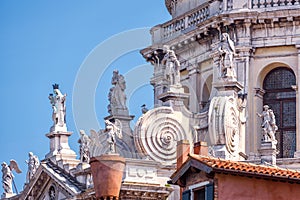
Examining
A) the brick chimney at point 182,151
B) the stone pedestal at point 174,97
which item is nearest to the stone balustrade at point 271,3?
the stone pedestal at point 174,97

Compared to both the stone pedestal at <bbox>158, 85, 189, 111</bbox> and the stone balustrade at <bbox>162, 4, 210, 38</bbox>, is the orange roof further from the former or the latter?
the stone balustrade at <bbox>162, 4, 210, 38</bbox>

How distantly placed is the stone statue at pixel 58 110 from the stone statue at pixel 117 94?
489cm

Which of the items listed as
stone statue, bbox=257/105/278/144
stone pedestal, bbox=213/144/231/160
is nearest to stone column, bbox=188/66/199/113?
stone statue, bbox=257/105/278/144

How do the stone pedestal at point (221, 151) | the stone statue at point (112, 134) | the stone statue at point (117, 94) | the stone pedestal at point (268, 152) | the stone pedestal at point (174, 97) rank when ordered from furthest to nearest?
1. the stone statue at point (117, 94)
2. the stone pedestal at point (174, 97)
3. the stone statue at point (112, 134)
4. the stone pedestal at point (221, 151)
5. the stone pedestal at point (268, 152)

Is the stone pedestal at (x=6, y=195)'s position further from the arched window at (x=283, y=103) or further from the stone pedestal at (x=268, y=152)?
the stone pedestal at (x=268, y=152)

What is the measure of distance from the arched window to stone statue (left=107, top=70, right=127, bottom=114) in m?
6.24

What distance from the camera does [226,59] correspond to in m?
59.8

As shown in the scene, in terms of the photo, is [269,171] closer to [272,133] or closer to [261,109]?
[272,133]

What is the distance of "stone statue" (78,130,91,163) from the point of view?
63112 millimetres

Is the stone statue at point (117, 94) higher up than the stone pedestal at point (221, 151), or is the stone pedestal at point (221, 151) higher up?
the stone statue at point (117, 94)

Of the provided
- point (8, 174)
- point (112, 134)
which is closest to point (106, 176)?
point (112, 134)

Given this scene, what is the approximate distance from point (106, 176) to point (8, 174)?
2465cm

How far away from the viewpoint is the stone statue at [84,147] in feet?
207

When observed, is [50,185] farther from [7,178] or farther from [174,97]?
[174,97]
